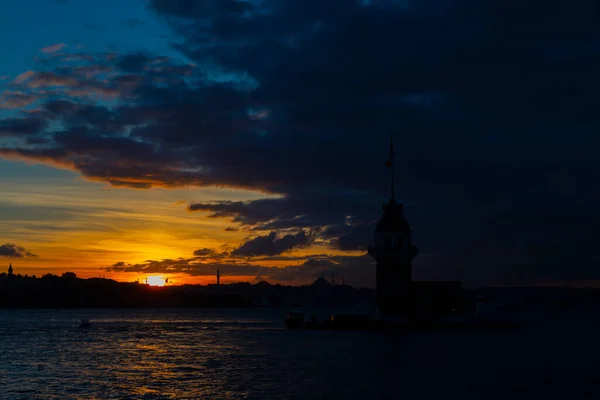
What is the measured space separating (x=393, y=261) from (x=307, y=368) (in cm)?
4317

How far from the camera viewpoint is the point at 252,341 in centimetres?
11594

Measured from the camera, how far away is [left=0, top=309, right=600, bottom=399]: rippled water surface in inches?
2307

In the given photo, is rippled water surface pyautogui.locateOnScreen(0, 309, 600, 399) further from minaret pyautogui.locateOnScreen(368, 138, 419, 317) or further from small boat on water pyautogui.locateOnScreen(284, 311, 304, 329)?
small boat on water pyautogui.locateOnScreen(284, 311, 304, 329)

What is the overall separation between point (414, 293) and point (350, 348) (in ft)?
84.1

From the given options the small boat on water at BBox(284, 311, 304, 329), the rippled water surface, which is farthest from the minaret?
the small boat on water at BBox(284, 311, 304, 329)

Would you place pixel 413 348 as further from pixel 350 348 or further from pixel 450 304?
pixel 450 304

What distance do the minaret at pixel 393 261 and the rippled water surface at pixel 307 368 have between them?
5.26 metres

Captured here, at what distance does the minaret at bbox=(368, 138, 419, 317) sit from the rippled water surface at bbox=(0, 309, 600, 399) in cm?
526

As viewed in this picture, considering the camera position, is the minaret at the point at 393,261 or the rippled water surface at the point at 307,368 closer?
the rippled water surface at the point at 307,368

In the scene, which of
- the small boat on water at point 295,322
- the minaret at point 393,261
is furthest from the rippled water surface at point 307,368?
the small boat on water at point 295,322

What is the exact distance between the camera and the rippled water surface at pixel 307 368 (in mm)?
58594

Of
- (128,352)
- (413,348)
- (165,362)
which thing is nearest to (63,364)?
(165,362)

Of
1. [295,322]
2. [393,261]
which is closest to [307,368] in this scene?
[393,261]

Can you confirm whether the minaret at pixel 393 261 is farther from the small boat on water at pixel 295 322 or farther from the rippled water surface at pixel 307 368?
the small boat on water at pixel 295 322
